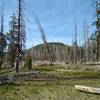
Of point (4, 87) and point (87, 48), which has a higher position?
point (87, 48)

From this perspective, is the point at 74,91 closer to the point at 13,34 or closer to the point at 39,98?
the point at 39,98

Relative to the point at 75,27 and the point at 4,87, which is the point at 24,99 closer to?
the point at 4,87

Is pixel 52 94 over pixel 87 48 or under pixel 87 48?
under

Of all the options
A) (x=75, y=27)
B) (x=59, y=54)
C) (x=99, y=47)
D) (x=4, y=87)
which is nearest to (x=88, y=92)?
(x=4, y=87)

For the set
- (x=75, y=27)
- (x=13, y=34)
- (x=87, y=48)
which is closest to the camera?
(x=13, y=34)

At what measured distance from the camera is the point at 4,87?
2044cm

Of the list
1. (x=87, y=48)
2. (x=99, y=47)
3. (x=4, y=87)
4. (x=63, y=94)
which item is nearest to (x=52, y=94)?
(x=63, y=94)

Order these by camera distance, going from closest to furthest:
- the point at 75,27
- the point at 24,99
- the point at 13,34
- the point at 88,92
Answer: the point at 24,99, the point at 88,92, the point at 13,34, the point at 75,27

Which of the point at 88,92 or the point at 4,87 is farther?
the point at 4,87

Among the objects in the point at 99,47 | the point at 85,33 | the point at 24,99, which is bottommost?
the point at 24,99

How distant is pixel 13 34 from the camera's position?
69.6 meters

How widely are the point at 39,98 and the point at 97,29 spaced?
3514 cm

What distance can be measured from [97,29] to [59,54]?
118054 mm

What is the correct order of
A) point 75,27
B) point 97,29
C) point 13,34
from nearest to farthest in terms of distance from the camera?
point 97,29 → point 13,34 → point 75,27
